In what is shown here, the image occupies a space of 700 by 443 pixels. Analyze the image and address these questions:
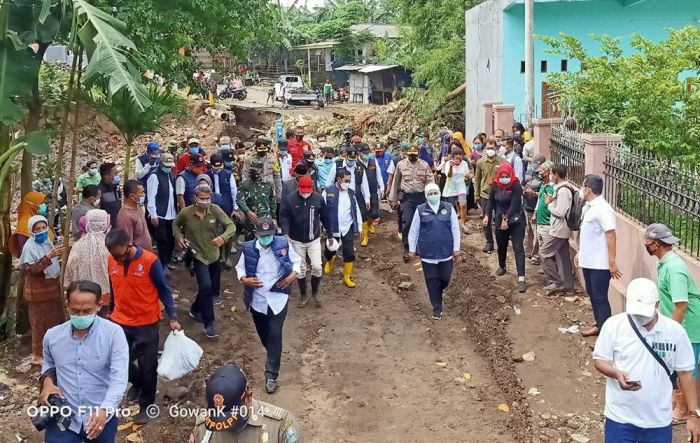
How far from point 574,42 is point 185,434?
1016 centimetres

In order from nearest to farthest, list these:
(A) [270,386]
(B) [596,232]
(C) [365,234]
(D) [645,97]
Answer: (A) [270,386] < (B) [596,232] < (D) [645,97] < (C) [365,234]

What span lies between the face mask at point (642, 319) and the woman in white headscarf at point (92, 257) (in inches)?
171

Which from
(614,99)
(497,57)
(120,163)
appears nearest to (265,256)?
(614,99)

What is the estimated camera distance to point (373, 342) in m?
8.81

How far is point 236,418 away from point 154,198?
23.3 ft

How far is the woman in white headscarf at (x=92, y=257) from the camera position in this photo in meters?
6.56

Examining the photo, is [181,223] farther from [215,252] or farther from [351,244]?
[351,244]

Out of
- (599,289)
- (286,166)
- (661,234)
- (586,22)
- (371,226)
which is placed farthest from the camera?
(586,22)

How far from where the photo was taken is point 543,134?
1227 cm

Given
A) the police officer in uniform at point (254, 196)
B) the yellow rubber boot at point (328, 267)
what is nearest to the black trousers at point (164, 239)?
the police officer in uniform at point (254, 196)

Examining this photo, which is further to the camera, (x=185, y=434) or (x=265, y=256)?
(x=265, y=256)

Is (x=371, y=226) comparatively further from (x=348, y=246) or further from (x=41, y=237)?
(x=41, y=237)

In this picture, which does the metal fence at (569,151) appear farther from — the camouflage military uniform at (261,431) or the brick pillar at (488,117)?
the camouflage military uniform at (261,431)

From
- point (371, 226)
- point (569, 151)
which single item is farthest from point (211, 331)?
point (569, 151)
